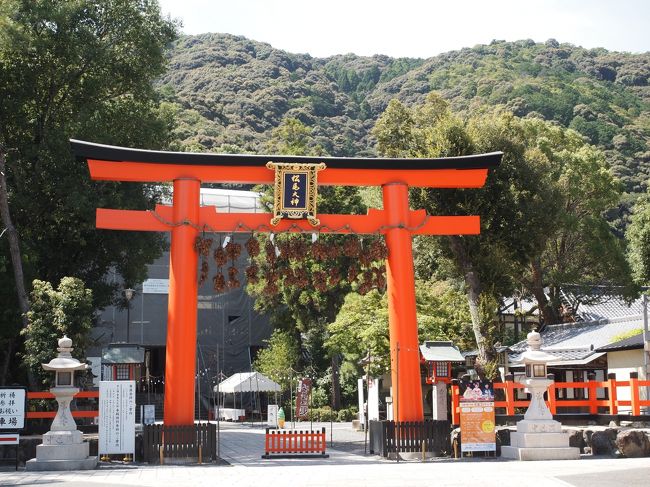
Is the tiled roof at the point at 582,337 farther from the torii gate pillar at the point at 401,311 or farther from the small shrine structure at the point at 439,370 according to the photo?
the torii gate pillar at the point at 401,311

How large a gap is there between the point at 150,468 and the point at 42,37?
17444 mm

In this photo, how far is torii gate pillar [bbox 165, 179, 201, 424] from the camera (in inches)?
685

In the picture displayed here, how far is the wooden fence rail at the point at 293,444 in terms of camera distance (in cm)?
1875

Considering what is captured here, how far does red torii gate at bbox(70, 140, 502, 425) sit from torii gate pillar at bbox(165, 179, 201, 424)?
0.02 meters

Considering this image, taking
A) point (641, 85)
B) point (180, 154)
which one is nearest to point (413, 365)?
point (180, 154)

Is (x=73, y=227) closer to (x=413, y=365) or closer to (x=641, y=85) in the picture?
(x=413, y=365)

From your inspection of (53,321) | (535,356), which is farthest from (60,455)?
(535,356)

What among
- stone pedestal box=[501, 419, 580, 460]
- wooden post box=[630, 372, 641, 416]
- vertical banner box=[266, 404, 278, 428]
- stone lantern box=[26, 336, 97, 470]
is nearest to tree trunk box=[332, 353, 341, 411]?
vertical banner box=[266, 404, 278, 428]

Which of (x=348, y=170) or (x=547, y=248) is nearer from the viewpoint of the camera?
(x=348, y=170)

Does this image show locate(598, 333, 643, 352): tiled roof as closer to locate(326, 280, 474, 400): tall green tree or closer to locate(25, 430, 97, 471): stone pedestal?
locate(326, 280, 474, 400): tall green tree

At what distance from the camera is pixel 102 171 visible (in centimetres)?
1814

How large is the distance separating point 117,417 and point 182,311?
284 cm

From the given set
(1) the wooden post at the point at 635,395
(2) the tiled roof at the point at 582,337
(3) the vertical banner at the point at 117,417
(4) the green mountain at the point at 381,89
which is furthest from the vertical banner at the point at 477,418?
(4) the green mountain at the point at 381,89

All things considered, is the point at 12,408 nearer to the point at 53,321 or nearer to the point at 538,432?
the point at 53,321
